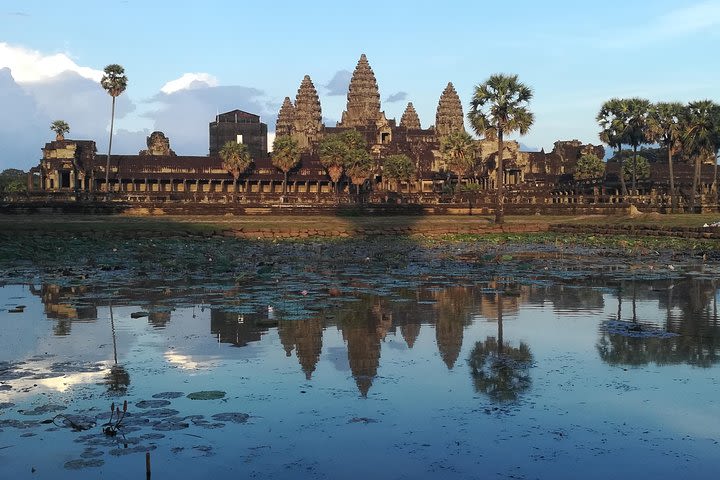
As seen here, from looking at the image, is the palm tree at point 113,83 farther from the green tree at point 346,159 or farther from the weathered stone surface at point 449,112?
the weathered stone surface at point 449,112

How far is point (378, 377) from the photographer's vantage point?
41.0 feet

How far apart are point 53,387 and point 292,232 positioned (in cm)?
3868

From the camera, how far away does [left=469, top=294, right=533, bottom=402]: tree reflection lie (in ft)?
38.0

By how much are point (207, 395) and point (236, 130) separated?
172 meters

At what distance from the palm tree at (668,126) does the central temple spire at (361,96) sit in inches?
3573

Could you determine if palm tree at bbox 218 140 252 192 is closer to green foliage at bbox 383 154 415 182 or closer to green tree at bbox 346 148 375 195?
green tree at bbox 346 148 375 195

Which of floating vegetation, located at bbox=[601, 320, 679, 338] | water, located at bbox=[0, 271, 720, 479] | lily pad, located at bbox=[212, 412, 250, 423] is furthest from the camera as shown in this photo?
floating vegetation, located at bbox=[601, 320, 679, 338]

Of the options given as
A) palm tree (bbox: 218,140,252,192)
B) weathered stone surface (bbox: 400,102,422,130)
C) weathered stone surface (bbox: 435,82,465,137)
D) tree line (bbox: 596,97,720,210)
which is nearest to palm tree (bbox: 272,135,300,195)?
palm tree (bbox: 218,140,252,192)

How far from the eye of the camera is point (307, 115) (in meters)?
172

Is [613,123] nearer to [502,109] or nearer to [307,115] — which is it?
[502,109]

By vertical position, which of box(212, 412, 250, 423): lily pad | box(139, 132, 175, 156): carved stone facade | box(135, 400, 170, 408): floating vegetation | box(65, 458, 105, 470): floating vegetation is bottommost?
box(65, 458, 105, 470): floating vegetation

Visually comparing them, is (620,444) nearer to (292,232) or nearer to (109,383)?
(109,383)

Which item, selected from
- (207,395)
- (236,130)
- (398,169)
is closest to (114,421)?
(207,395)

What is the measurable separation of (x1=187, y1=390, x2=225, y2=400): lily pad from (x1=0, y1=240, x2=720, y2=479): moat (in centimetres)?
3
